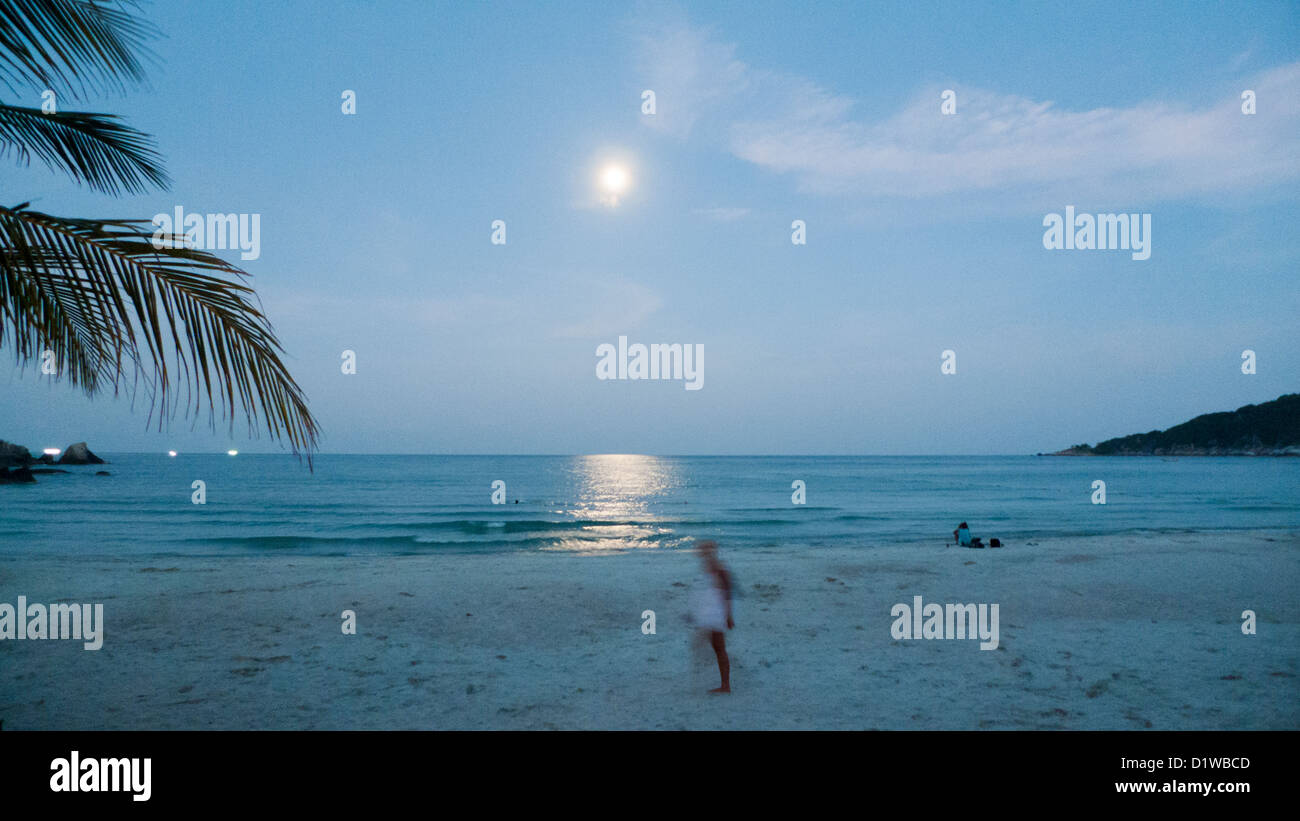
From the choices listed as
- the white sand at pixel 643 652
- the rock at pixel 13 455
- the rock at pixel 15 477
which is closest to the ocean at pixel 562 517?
the rock at pixel 15 477

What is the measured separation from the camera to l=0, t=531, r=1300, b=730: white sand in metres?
6.68

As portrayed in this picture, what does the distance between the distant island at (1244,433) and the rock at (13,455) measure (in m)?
214

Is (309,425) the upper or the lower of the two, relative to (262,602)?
upper

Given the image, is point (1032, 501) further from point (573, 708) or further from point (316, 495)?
point (316, 495)

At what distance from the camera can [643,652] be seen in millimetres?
9000

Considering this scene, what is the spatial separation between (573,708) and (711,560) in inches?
86.1

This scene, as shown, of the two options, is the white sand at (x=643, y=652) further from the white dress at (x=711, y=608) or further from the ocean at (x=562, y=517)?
the ocean at (x=562, y=517)

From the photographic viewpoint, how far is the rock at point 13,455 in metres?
73.3

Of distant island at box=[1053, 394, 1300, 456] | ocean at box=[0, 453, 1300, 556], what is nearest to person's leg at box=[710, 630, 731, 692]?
ocean at box=[0, 453, 1300, 556]

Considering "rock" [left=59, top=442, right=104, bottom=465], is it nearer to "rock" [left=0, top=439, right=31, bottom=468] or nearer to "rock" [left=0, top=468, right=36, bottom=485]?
"rock" [left=0, top=439, right=31, bottom=468]

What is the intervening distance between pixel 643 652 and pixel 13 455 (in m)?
102

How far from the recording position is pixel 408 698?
23.6 feet
